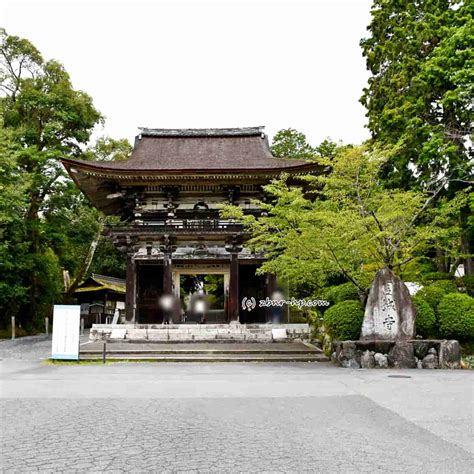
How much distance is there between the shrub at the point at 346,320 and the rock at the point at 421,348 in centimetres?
161

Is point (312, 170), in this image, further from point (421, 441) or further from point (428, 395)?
point (421, 441)

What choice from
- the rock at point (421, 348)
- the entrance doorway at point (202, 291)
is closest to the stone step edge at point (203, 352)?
the rock at point (421, 348)

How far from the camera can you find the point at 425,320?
40.1 feet

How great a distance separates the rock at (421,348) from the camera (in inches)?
435

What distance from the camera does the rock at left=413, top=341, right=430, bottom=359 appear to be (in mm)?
11055

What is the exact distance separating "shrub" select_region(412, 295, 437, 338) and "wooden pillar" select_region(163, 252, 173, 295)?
982 cm

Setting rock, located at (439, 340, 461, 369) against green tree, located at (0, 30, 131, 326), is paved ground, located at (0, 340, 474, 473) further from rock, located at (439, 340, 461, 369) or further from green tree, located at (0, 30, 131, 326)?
green tree, located at (0, 30, 131, 326)

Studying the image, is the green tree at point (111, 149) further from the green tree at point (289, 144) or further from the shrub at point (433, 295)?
the shrub at point (433, 295)

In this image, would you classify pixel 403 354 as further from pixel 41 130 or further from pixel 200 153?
pixel 41 130

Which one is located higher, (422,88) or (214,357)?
(422,88)

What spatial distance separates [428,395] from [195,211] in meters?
14.0

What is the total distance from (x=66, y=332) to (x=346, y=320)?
739cm

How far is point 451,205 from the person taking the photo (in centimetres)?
1343

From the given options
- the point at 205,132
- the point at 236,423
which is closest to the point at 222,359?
the point at 236,423
